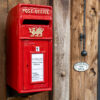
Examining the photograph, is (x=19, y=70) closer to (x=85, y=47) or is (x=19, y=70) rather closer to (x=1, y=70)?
(x=1, y=70)

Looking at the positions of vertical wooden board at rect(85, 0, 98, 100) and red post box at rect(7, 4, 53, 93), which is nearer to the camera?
red post box at rect(7, 4, 53, 93)

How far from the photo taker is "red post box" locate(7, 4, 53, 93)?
2.25m

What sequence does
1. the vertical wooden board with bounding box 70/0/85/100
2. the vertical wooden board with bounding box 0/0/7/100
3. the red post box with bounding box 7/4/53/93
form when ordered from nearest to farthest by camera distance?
the red post box with bounding box 7/4/53/93, the vertical wooden board with bounding box 0/0/7/100, the vertical wooden board with bounding box 70/0/85/100

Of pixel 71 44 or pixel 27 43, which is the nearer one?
pixel 27 43

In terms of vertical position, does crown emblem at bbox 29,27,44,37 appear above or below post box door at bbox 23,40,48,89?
above

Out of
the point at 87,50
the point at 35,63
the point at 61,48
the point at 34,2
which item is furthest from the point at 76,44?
the point at 35,63

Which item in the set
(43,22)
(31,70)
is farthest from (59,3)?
(31,70)

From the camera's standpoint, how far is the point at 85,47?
124 inches

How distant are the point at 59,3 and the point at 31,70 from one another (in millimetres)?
921

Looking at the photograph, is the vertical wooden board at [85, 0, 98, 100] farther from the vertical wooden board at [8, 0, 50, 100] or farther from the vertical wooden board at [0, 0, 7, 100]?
the vertical wooden board at [0, 0, 7, 100]

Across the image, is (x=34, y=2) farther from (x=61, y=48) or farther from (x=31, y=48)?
(x=31, y=48)

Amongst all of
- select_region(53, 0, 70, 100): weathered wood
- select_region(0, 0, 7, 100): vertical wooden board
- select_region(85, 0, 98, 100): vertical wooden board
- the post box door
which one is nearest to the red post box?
the post box door

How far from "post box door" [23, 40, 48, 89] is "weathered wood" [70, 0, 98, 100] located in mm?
816

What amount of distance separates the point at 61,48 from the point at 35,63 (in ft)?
2.02
